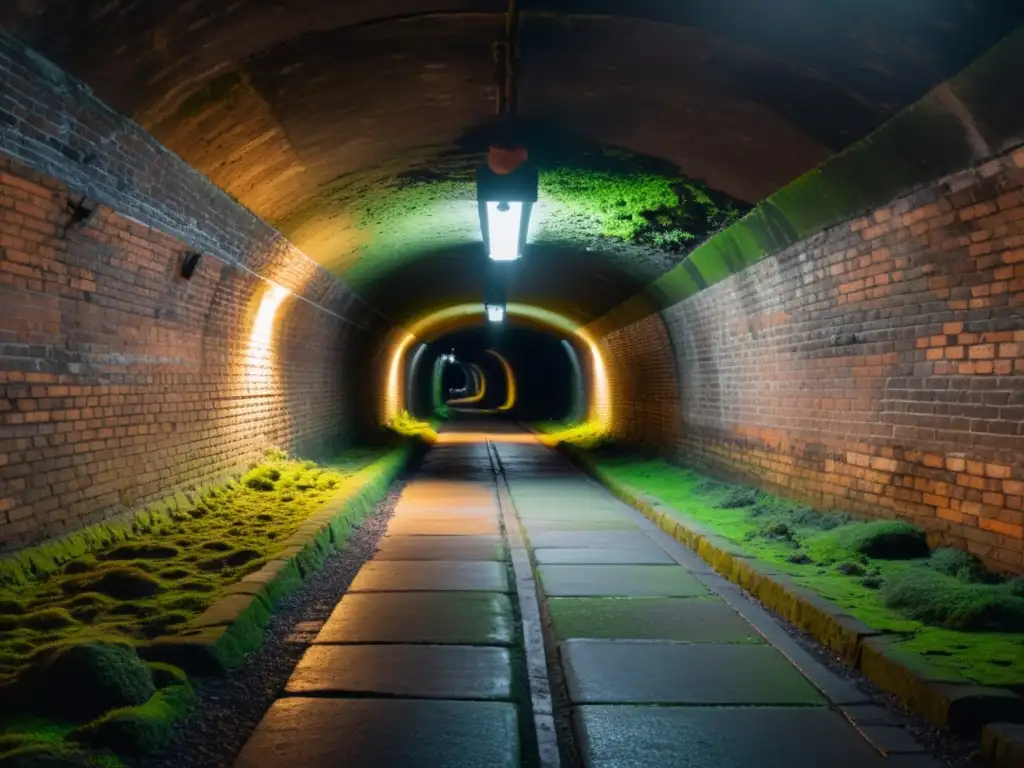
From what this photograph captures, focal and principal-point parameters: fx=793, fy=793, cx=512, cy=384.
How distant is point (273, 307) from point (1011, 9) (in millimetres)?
8140

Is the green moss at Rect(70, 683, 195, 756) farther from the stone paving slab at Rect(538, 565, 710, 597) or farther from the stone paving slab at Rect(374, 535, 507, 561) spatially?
the stone paving slab at Rect(374, 535, 507, 561)

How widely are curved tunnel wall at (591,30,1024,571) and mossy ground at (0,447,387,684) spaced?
15.9ft

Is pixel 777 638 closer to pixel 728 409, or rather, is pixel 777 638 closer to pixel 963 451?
pixel 963 451

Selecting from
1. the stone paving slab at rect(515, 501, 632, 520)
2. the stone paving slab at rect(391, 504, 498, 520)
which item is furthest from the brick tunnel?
the stone paving slab at rect(515, 501, 632, 520)

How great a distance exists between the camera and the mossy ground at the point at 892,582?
12.9ft

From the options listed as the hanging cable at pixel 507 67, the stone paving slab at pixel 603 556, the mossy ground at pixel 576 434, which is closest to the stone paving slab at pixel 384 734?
the stone paving slab at pixel 603 556

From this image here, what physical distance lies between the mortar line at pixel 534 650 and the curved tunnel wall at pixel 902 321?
2.85 m

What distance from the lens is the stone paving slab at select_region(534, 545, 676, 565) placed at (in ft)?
22.3

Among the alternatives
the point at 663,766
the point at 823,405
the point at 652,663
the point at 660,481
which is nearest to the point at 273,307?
the point at 660,481

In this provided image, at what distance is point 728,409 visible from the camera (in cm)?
1016

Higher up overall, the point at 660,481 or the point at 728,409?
the point at 728,409

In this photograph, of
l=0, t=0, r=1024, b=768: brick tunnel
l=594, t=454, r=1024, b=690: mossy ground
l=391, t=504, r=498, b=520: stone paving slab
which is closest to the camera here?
l=0, t=0, r=1024, b=768: brick tunnel

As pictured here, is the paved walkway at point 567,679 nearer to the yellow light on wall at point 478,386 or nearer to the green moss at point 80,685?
the green moss at point 80,685

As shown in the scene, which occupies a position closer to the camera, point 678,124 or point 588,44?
point 588,44
